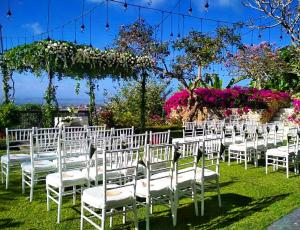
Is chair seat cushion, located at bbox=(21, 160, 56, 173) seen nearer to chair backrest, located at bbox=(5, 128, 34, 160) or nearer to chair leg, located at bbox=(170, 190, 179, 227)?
chair backrest, located at bbox=(5, 128, 34, 160)

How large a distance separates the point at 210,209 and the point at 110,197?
1669mm

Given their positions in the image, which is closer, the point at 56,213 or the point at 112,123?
the point at 56,213

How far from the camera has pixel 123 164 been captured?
4555 millimetres

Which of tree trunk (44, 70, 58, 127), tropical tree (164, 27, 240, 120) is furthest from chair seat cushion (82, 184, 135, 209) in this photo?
tropical tree (164, 27, 240, 120)

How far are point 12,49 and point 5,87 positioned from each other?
7.52ft

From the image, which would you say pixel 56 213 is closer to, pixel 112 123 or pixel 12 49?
pixel 12 49

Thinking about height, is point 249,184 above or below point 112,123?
below

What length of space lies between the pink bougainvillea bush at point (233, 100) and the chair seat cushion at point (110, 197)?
10.3 m

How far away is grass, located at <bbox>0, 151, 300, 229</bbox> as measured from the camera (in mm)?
4223

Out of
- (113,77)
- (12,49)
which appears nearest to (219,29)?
(113,77)

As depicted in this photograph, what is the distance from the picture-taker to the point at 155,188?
414 cm

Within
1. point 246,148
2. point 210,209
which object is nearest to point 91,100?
point 246,148

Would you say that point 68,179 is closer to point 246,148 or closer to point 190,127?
point 246,148

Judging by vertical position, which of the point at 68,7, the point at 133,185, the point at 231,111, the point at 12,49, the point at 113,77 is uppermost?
the point at 68,7
